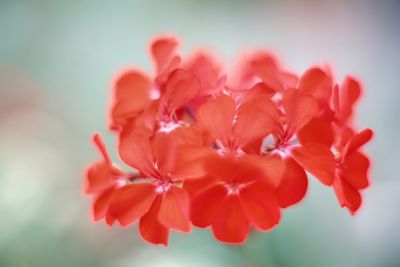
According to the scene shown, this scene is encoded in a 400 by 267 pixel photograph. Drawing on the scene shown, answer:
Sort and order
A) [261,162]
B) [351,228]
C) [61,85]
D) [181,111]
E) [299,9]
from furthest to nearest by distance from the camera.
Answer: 1. [299,9]
2. [61,85]
3. [351,228]
4. [181,111]
5. [261,162]

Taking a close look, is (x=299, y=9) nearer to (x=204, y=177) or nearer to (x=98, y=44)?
(x=98, y=44)

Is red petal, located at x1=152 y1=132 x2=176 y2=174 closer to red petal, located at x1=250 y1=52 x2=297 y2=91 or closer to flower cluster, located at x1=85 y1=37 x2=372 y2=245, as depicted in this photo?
flower cluster, located at x1=85 y1=37 x2=372 y2=245

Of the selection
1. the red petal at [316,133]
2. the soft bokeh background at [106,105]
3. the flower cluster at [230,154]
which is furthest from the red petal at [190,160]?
the soft bokeh background at [106,105]

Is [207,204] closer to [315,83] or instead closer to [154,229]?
[154,229]

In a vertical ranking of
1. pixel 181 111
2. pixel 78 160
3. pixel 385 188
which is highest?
pixel 181 111

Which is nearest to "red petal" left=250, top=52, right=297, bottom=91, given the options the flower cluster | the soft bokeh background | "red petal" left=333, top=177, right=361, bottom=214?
the flower cluster

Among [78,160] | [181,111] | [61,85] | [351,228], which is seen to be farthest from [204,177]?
[61,85]
